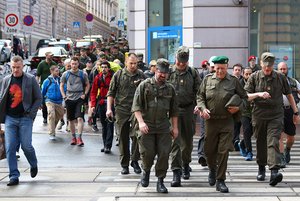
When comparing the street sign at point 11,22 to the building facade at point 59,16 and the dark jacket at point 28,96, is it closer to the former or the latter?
the dark jacket at point 28,96

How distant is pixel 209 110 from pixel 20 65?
3093mm

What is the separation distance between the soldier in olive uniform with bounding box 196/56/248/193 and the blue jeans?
2.76 meters

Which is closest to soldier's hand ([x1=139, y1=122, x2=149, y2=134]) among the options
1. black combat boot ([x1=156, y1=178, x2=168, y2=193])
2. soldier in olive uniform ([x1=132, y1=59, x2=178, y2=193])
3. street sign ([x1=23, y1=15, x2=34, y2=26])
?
soldier in olive uniform ([x1=132, y1=59, x2=178, y2=193])

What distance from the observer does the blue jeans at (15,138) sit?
1033cm

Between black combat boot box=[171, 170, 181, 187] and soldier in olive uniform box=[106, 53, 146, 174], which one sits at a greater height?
soldier in olive uniform box=[106, 53, 146, 174]

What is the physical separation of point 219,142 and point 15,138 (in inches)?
125

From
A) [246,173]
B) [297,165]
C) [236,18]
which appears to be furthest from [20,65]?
[236,18]

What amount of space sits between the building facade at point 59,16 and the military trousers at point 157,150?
155 feet

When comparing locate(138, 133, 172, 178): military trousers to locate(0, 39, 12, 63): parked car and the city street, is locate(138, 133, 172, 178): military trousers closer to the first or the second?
the city street

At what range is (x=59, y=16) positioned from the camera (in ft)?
277

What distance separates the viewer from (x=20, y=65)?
10523 millimetres

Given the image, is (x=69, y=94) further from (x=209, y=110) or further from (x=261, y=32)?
(x=261, y=32)

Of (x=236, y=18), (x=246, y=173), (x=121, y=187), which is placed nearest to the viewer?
(x=121, y=187)

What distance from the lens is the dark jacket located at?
1039 cm
